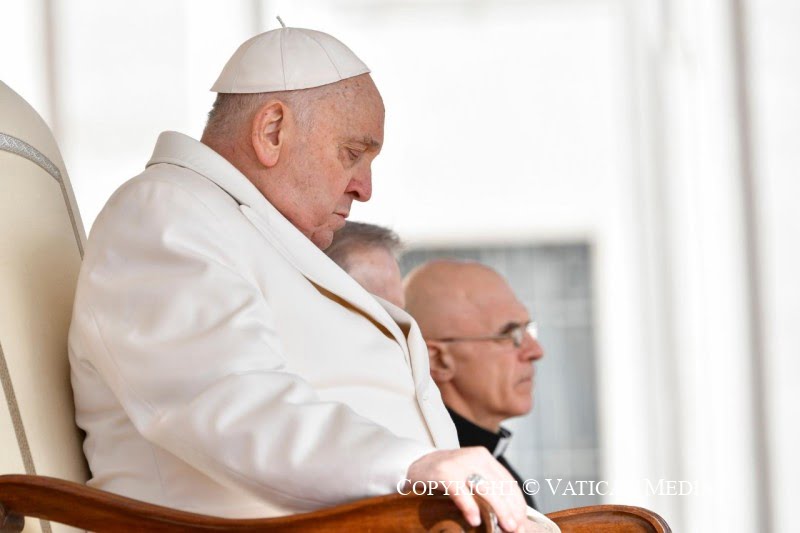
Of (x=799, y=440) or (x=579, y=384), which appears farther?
(x=579, y=384)

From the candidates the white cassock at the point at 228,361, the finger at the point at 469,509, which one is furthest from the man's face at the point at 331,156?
the finger at the point at 469,509

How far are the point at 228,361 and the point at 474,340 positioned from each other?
212 centimetres

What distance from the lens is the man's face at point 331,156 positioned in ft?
7.03

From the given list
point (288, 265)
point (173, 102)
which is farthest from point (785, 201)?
point (288, 265)

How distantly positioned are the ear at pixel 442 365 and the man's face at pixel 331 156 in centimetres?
151

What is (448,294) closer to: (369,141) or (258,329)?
(369,141)

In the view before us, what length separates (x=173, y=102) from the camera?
7.06 meters

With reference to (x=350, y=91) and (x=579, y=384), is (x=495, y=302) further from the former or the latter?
(x=579, y=384)

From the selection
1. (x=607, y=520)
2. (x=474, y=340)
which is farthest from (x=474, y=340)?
(x=607, y=520)

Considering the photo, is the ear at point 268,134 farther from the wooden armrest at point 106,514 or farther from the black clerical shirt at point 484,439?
the black clerical shirt at point 484,439

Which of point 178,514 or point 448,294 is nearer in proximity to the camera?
point 178,514

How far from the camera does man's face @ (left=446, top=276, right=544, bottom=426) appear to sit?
12.0 ft

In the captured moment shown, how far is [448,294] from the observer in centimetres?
379

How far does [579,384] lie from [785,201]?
502 cm
